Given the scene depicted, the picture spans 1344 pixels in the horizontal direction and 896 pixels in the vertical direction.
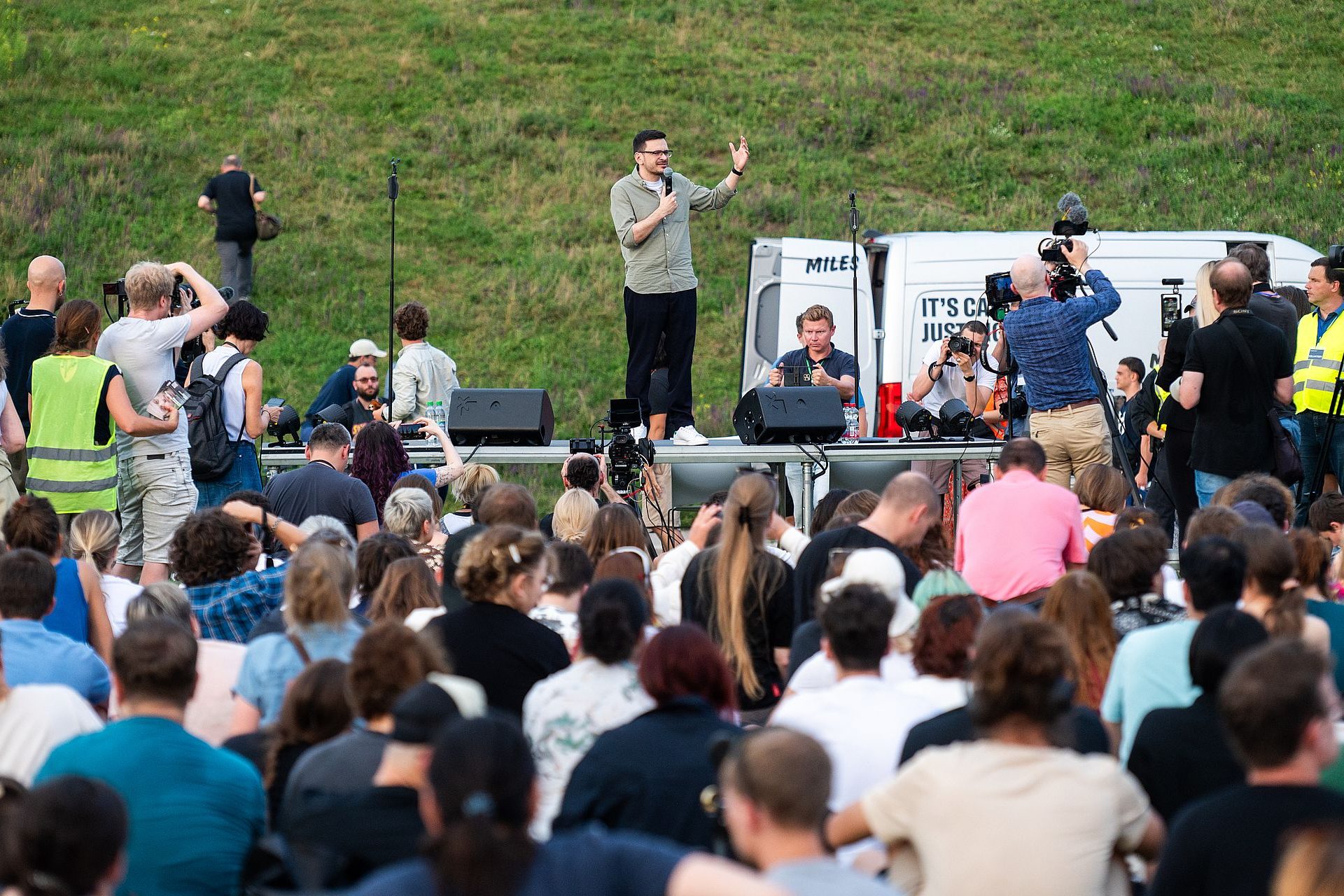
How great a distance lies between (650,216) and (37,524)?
511 cm

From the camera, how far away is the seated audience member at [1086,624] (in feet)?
14.5

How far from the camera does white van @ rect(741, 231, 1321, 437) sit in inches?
452

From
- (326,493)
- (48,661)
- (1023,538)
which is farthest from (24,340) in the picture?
(1023,538)

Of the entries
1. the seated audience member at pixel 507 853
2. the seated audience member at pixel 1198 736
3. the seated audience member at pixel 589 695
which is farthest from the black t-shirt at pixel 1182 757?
the seated audience member at pixel 507 853

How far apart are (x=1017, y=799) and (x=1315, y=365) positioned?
572cm

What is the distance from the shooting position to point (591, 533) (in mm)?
6047

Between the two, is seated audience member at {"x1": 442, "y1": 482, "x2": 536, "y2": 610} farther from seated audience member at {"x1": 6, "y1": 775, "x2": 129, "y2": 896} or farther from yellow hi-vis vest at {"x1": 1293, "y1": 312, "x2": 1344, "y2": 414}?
yellow hi-vis vest at {"x1": 1293, "y1": 312, "x2": 1344, "y2": 414}

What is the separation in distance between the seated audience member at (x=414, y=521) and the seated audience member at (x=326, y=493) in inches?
20.1

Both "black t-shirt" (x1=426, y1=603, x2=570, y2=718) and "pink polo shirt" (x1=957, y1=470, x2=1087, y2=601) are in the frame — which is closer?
"black t-shirt" (x1=426, y1=603, x2=570, y2=718)

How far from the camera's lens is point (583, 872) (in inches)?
95.2

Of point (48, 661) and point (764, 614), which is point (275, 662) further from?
point (764, 614)

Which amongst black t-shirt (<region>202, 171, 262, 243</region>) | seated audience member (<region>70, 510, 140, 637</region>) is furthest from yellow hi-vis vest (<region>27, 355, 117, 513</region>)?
black t-shirt (<region>202, 171, 262, 243</region>)

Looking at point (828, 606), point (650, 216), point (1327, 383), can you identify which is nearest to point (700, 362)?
point (650, 216)

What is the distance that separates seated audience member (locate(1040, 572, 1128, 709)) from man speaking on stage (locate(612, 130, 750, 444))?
5.29m
